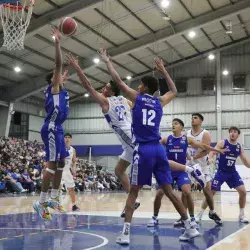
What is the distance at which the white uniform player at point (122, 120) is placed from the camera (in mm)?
7098

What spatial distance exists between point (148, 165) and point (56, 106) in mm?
2078

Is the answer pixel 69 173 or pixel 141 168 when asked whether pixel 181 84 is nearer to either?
pixel 69 173

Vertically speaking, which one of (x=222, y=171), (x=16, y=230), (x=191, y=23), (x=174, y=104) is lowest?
(x=16, y=230)

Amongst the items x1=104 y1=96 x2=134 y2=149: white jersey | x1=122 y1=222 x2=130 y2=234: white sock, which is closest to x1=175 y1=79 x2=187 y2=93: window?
x1=104 y1=96 x2=134 y2=149: white jersey

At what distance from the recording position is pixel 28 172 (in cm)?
2228

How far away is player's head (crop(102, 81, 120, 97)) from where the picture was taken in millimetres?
6881

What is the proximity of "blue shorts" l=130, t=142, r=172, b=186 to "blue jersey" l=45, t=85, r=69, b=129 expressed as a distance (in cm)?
176

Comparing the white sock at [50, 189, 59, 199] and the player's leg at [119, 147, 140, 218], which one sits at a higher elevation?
the player's leg at [119, 147, 140, 218]

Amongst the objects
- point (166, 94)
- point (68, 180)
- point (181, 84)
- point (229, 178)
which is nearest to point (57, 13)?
point (68, 180)

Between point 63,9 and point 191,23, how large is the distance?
30.3ft

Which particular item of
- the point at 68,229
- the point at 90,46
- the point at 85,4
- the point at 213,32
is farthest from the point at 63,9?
the point at 68,229

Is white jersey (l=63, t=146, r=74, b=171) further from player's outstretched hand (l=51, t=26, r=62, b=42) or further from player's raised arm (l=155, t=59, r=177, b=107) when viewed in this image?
player's raised arm (l=155, t=59, r=177, b=107)

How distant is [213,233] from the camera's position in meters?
6.53

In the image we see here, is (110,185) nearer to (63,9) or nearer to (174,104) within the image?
(174,104)
